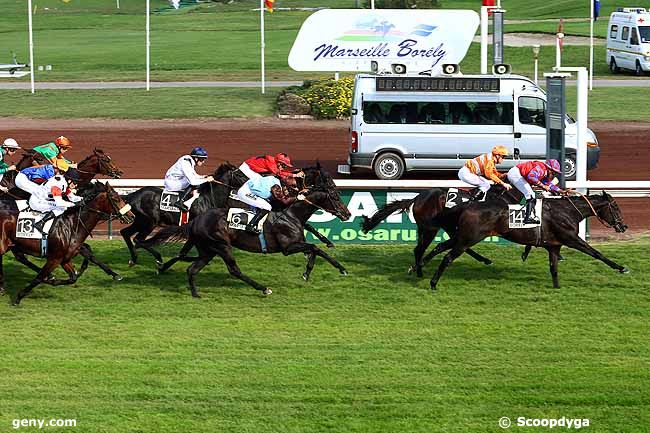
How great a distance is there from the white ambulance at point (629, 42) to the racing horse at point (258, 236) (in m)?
29.1

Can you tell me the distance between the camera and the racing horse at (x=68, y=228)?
14.4 meters

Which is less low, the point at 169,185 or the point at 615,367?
the point at 169,185

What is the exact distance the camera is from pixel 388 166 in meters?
23.5

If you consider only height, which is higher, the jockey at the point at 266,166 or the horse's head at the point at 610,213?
the jockey at the point at 266,166

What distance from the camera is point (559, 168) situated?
51.4 feet

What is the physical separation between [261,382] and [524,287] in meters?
5.04

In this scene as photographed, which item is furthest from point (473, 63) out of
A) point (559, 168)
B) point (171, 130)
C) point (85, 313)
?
point (85, 313)

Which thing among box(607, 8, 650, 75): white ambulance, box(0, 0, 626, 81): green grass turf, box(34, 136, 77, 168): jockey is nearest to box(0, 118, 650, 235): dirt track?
box(34, 136, 77, 168): jockey

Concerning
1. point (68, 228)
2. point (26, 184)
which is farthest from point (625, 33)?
point (68, 228)

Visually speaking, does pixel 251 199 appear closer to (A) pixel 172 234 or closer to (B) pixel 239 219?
(B) pixel 239 219

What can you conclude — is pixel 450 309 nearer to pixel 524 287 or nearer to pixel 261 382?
pixel 524 287

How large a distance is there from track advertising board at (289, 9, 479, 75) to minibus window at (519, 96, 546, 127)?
7.36 m

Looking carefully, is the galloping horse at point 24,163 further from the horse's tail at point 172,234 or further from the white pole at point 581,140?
the white pole at point 581,140

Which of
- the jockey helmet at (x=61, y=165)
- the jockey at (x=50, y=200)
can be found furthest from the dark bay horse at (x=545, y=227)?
the jockey helmet at (x=61, y=165)
